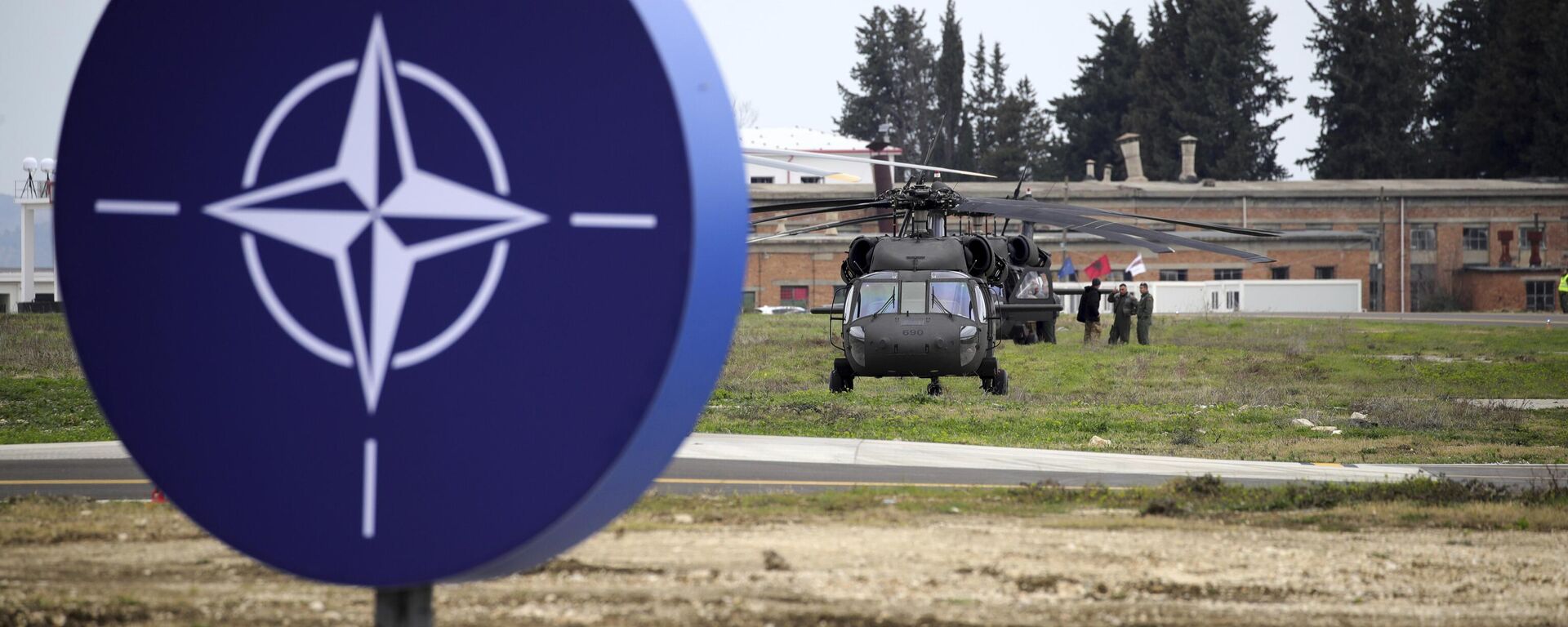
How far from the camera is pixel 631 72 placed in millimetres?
5207

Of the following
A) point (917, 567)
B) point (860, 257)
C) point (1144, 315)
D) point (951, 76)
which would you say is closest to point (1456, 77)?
point (951, 76)

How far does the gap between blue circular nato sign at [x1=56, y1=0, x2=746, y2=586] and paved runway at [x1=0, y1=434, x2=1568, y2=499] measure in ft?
22.3

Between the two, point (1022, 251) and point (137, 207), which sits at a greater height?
point (1022, 251)

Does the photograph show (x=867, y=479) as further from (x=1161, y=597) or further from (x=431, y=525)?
(x=431, y=525)

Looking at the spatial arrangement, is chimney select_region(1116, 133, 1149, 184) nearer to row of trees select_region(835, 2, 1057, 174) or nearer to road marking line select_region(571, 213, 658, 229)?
row of trees select_region(835, 2, 1057, 174)

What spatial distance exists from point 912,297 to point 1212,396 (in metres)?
6.50

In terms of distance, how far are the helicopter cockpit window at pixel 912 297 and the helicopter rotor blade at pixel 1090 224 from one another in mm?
2142

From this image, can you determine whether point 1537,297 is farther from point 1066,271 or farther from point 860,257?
point 860,257

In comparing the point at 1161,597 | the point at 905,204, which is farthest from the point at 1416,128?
the point at 1161,597

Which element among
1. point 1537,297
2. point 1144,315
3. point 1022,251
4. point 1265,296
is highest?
point 1022,251

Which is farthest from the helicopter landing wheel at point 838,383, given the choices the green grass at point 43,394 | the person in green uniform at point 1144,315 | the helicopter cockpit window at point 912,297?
the person in green uniform at point 1144,315

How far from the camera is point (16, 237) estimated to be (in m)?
71.1

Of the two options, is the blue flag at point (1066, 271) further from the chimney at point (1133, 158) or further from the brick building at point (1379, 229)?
the chimney at point (1133, 158)

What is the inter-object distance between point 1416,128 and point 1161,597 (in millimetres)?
93939
